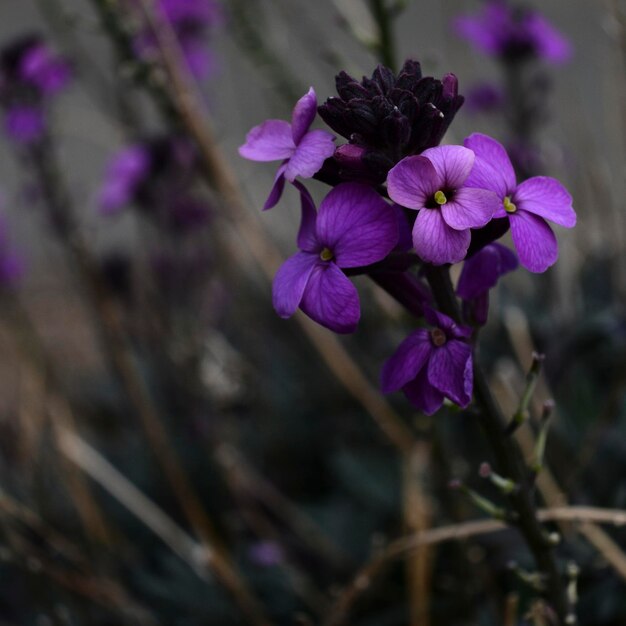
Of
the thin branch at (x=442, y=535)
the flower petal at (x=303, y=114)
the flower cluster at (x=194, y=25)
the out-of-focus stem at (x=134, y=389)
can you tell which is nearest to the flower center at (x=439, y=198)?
the flower petal at (x=303, y=114)

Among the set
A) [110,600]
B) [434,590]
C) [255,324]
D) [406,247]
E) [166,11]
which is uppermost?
[166,11]

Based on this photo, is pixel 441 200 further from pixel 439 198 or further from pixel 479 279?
pixel 479 279

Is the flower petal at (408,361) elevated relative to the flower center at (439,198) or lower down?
lower down

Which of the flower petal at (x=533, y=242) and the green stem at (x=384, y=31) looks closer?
the flower petal at (x=533, y=242)

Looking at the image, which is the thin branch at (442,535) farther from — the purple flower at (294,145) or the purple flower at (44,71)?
the purple flower at (44,71)

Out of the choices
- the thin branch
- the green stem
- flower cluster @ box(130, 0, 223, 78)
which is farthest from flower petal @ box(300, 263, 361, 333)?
flower cluster @ box(130, 0, 223, 78)

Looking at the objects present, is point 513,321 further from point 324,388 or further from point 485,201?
point 485,201

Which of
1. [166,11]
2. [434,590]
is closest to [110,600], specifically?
[434,590]

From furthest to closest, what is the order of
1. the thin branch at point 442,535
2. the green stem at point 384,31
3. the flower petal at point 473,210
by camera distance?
the green stem at point 384,31, the thin branch at point 442,535, the flower petal at point 473,210
